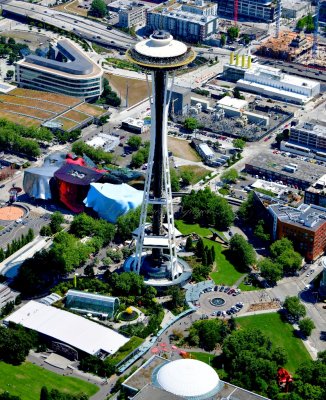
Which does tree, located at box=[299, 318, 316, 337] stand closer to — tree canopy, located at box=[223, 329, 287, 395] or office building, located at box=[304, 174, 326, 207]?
tree canopy, located at box=[223, 329, 287, 395]

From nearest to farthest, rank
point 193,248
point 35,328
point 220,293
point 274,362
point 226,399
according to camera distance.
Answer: point 226,399 < point 274,362 < point 35,328 < point 220,293 < point 193,248

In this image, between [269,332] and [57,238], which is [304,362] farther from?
[57,238]

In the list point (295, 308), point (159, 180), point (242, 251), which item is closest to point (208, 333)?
point (295, 308)

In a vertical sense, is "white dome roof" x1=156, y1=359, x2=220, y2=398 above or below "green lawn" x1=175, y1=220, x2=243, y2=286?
above

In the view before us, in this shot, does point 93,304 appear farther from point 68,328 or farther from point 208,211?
point 208,211

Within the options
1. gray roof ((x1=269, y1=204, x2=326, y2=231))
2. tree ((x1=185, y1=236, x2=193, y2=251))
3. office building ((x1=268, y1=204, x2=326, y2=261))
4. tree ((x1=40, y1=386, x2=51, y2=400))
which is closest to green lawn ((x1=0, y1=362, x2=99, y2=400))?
tree ((x1=40, y1=386, x2=51, y2=400))

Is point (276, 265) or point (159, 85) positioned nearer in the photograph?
point (159, 85)

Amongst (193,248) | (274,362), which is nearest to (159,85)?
(193,248)
